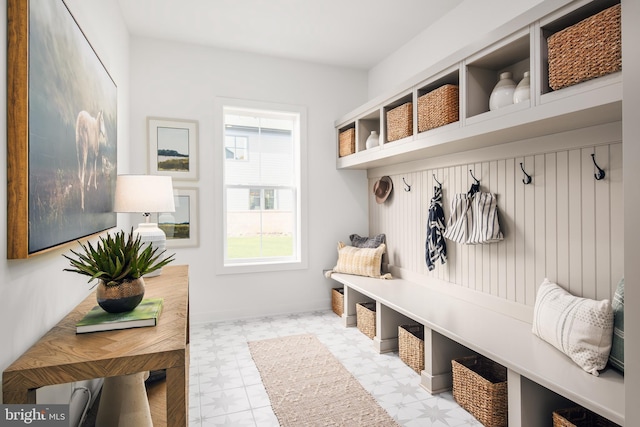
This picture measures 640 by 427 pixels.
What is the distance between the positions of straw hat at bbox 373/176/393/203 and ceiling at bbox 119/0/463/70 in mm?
1357

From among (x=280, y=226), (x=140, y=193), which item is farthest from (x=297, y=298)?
(x=140, y=193)

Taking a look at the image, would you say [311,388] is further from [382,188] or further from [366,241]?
[382,188]

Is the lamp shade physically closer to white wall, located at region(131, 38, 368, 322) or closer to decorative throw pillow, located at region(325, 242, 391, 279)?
white wall, located at region(131, 38, 368, 322)

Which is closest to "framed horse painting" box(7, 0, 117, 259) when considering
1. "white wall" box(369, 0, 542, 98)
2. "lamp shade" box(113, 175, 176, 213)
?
"lamp shade" box(113, 175, 176, 213)

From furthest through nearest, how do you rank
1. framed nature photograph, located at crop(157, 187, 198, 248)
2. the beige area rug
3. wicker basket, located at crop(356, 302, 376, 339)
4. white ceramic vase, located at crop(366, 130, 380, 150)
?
framed nature photograph, located at crop(157, 187, 198, 248), white ceramic vase, located at crop(366, 130, 380, 150), wicker basket, located at crop(356, 302, 376, 339), the beige area rug

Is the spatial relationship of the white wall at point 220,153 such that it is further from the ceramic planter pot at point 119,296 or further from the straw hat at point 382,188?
the ceramic planter pot at point 119,296

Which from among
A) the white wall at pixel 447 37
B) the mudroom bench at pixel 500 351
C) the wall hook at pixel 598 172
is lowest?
the mudroom bench at pixel 500 351

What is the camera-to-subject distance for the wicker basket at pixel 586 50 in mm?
1449

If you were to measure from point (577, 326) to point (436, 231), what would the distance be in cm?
142

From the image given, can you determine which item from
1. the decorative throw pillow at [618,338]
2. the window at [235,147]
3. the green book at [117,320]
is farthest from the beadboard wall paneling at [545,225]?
the green book at [117,320]

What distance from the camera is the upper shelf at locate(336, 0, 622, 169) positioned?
1.59m

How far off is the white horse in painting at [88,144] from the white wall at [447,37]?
2.19 metres

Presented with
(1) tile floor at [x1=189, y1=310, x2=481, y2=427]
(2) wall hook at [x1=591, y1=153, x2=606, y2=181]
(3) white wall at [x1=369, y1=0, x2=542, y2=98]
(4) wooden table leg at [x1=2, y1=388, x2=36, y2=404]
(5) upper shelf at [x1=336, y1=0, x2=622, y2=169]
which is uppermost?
(3) white wall at [x1=369, y1=0, x2=542, y2=98]

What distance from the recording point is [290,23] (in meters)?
3.21
